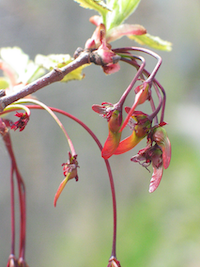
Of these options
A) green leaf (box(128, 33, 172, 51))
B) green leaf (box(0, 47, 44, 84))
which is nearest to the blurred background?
green leaf (box(0, 47, 44, 84))

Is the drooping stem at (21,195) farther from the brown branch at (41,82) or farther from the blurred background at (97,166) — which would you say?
the blurred background at (97,166)

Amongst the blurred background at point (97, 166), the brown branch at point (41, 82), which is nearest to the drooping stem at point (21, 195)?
the brown branch at point (41, 82)

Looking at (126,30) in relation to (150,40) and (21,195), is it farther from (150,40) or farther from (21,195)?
(21,195)

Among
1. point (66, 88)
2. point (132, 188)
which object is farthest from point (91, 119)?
point (132, 188)

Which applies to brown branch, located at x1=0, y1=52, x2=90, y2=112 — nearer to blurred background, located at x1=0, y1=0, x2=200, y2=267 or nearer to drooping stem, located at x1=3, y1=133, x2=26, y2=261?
drooping stem, located at x1=3, y1=133, x2=26, y2=261

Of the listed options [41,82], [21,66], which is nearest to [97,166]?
[21,66]

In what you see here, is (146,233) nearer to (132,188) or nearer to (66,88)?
(132,188)
